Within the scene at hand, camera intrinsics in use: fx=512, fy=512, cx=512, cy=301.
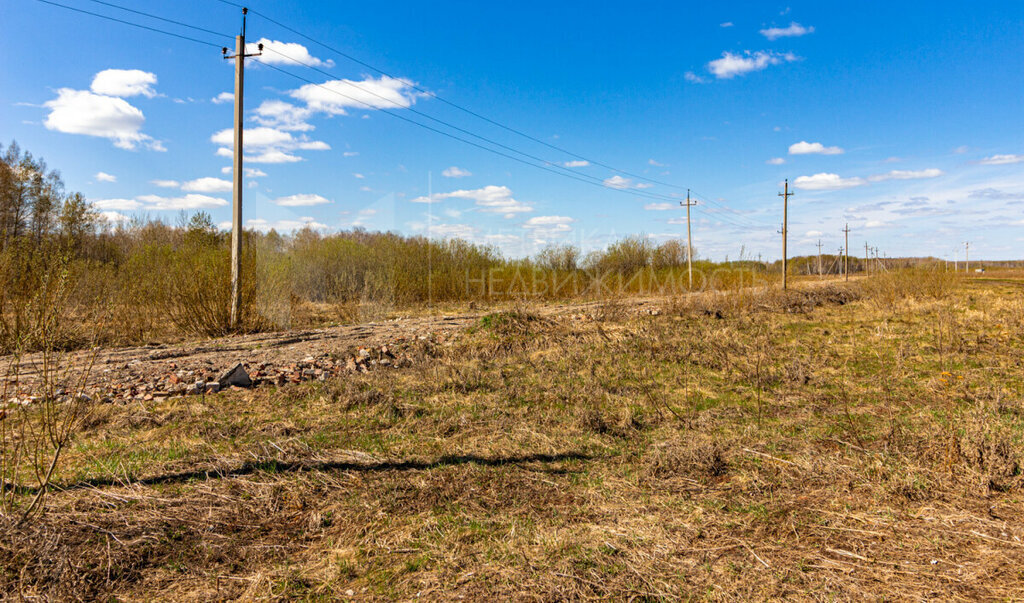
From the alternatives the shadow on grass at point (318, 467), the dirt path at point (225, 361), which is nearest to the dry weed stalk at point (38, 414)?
the dirt path at point (225, 361)

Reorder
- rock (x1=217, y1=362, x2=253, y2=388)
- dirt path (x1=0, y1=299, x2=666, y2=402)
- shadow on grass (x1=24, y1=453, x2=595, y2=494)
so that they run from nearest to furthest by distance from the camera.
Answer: shadow on grass (x1=24, y1=453, x2=595, y2=494)
dirt path (x1=0, y1=299, x2=666, y2=402)
rock (x1=217, y1=362, x2=253, y2=388)

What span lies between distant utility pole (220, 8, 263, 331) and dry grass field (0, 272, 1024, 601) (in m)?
4.97

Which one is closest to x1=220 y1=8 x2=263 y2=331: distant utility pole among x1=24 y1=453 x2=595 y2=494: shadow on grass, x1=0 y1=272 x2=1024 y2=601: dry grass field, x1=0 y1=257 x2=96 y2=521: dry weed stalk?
x1=0 y1=257 x2=96 y2=521: dry weed stalk

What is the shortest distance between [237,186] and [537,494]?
981 cm

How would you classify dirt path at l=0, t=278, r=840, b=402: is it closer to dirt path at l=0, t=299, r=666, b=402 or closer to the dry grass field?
dirt path at l=0, t=299, r=666, b=402

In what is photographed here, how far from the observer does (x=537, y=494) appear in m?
3.86

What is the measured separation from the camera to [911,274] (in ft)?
68.7

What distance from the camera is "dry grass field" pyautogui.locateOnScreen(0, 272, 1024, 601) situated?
2713 mm

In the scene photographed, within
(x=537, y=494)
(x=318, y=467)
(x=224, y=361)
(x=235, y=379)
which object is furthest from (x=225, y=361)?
(x=537, y=494)

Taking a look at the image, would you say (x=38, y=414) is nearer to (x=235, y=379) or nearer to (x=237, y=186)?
(x=235, y=379)

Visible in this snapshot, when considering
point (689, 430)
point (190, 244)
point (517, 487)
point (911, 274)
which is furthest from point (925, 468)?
point (911, 274)

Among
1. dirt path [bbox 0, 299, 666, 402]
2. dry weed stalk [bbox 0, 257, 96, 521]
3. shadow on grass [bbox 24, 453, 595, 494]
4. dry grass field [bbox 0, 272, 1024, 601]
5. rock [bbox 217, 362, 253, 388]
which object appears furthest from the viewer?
rock [bbox 217, 362, 253, 388]

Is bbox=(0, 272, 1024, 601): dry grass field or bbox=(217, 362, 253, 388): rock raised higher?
bbox=(217, 362, 253, 388): rock

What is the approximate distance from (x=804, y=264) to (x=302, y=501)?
81.1 metres
